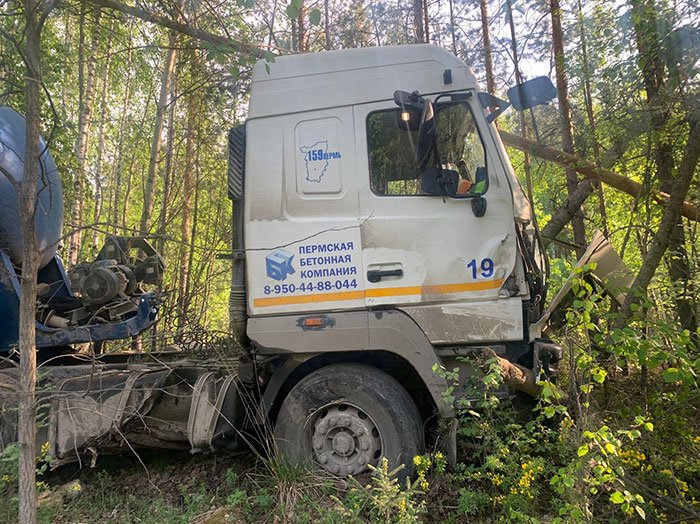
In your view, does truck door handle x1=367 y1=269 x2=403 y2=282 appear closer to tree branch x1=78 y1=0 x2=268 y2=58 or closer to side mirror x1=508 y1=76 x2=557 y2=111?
side mirror x1=508 y1=76 x2=557 y2=111

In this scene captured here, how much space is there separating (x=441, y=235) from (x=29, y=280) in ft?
8.09

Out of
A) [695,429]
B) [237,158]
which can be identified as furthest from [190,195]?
[695,429]

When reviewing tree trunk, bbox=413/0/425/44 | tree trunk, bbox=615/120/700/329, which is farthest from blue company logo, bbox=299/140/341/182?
tree trunk, bbox=413/0/425/44

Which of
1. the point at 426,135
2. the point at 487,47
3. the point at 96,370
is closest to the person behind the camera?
the point at 426,135

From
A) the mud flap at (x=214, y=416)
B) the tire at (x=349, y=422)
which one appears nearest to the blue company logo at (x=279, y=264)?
the tire at (x=349, y=422)

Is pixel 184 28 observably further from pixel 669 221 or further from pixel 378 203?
pixel 669 221

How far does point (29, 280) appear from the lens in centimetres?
234

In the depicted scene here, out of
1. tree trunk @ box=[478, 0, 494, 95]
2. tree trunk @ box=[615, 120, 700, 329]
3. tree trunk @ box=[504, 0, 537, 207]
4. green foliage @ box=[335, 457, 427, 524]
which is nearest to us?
green foliage @ box=[335, 457, 427, 524]

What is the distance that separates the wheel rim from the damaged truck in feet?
0.03

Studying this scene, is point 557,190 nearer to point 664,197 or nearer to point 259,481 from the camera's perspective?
point 664,197

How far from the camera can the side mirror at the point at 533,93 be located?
3.47 metres

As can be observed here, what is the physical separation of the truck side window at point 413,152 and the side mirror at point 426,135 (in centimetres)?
6

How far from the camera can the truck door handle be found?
3.51 metres

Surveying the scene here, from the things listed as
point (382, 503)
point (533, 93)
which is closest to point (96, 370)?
point (382, 503)
